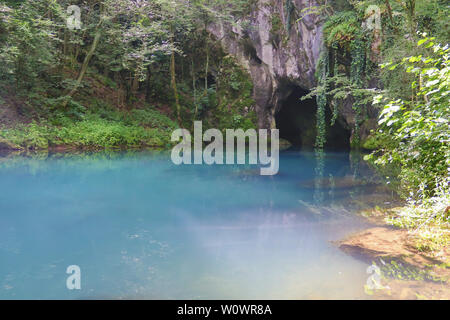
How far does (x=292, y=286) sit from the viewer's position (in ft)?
9.61

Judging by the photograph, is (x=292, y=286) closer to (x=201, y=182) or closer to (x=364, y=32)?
(x=201, y=182)

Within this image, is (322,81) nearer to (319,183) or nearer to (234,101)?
(234,101)

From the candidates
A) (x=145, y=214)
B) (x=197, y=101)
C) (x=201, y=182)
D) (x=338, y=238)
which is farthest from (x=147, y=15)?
(x=338, y=238)

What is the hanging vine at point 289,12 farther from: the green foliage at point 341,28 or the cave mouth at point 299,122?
the cave mouth at point 299,122

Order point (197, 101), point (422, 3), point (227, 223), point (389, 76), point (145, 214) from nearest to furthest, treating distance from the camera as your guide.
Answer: point (227, 223) < point (145, 214) < point (422, 3) < point (389, 76) < point (197, 101)

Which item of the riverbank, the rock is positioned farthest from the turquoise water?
the rock

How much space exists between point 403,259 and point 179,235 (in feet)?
8.44

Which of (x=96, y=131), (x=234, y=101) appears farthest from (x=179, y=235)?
(x=234, y=101)

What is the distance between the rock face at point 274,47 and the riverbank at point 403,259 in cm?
1388

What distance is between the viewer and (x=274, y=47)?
17844 mm

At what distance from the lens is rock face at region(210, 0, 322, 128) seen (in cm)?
1681

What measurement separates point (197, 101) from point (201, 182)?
445 inches

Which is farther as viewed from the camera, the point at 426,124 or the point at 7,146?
the point at 7,146

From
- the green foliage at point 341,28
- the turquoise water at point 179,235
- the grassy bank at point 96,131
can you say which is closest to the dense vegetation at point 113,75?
the grassy bank at point 96,131
